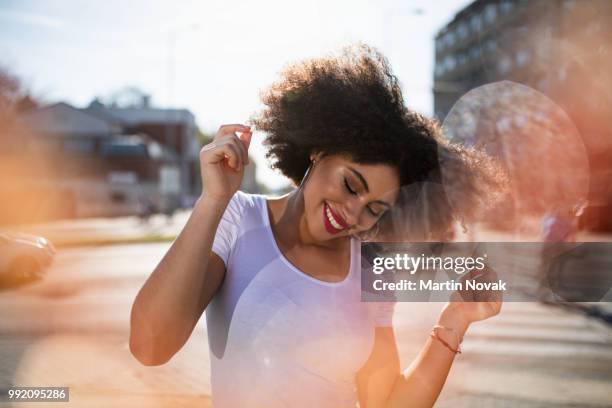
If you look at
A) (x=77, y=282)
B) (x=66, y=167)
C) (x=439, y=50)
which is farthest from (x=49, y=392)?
(x=439, y=50)

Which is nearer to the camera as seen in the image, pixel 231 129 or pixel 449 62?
pixel 231 129

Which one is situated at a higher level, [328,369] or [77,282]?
[328,369]

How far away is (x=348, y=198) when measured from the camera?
124 centimetres

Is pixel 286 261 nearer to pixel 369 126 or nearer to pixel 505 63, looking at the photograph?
pixel 369 126

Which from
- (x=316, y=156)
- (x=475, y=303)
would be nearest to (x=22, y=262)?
(x=316, y=156)

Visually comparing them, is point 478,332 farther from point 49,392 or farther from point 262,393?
point 262,393

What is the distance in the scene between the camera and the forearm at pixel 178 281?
969 mm

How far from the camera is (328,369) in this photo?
1142mm

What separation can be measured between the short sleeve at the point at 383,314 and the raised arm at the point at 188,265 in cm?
40

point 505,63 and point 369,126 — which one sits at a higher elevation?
point 505,63

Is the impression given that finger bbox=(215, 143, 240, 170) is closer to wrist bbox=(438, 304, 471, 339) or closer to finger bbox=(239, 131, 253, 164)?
finger bbox=(239, 131, 253, 164)

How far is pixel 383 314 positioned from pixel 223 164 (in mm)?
491

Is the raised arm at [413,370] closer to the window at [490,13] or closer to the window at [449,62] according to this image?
the window at [490,13]

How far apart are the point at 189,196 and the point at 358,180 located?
41.8 m
